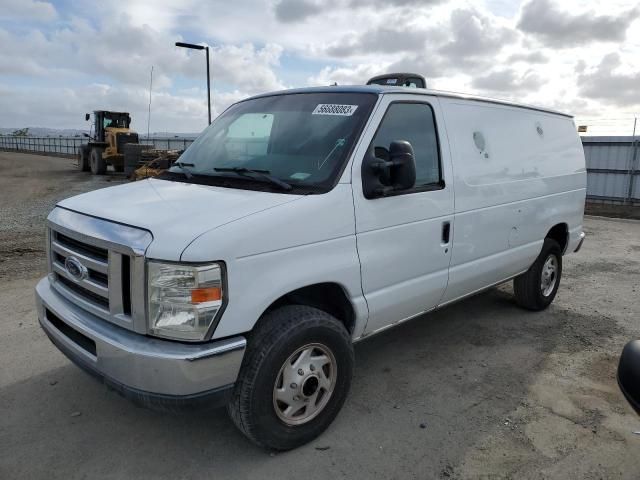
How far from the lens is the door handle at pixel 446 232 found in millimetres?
3875

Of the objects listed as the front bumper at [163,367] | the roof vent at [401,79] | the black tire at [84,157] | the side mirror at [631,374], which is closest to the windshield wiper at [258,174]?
the front bumper at [163,367]

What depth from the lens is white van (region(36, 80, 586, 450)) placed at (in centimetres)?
260

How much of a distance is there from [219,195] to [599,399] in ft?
10.0

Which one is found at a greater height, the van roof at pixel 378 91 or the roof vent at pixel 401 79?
the roof vent at pixel 401 79

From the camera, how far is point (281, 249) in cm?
283

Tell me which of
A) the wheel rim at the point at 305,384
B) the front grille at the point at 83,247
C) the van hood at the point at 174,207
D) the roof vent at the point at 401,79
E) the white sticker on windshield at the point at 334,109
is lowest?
the wheel rim at the point at 305,384

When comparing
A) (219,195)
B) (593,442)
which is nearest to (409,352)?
(593,442)

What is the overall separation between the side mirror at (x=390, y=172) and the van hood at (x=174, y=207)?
54cm

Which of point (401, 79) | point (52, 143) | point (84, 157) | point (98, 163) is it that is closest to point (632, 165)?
point (401, 79)

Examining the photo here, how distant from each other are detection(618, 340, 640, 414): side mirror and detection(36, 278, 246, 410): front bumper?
1740 millimetres

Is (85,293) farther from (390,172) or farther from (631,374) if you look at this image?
(631,374)

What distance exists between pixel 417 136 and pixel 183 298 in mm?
2091

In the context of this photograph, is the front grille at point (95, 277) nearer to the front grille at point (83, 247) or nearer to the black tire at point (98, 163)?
the front grille at point (83, 247)

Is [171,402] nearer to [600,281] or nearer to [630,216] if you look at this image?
[600,281]
